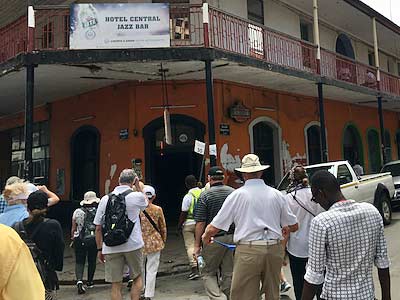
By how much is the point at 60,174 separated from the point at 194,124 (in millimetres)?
5050

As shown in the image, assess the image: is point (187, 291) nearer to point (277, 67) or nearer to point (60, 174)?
point (277, 67)

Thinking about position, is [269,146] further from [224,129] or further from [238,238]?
[238,238]

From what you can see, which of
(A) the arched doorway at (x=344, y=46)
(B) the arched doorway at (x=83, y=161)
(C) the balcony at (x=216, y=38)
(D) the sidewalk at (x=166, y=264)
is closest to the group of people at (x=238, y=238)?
(D) the sidewalk at (x=166, y=264)

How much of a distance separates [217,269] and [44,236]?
2.24 metres

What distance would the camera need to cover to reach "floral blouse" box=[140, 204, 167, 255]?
6129mm

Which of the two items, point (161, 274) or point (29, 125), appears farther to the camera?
point (29, 125)

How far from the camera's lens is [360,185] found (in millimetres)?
10320

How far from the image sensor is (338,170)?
32.6ft

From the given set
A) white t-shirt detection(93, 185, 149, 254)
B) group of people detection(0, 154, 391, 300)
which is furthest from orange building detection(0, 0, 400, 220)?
white t-shirt detection(93, 185, 149, 254)

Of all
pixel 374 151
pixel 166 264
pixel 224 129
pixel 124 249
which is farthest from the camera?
pixel 374 151

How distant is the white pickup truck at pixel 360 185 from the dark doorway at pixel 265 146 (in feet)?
11.2

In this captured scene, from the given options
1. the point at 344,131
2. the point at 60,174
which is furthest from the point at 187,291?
the point at 344,131

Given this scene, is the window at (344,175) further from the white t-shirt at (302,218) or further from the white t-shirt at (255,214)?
the white t-shirt at (255,214)

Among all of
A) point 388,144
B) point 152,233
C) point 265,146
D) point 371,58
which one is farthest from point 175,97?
point 388,144
